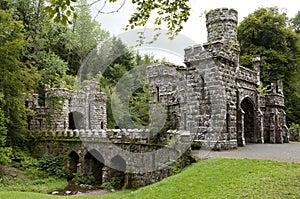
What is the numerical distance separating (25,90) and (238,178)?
52.1 ft

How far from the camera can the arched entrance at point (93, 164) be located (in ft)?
67.1


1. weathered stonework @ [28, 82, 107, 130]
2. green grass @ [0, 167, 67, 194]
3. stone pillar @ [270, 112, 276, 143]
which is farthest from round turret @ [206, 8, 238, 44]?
weathered stonework @ [28, 82, 107, 130]

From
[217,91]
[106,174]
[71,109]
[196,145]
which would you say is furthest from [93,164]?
[217,91]

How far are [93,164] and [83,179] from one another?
1425 mm

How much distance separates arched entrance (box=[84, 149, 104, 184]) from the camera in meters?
20.5

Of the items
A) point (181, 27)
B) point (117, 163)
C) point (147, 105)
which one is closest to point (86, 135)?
point (117, 163)

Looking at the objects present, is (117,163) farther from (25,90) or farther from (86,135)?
(25,90)

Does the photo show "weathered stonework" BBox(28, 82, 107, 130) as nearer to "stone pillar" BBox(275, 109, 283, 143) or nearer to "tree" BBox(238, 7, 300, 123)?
"tree" BBox(238, 7, 300, 123)

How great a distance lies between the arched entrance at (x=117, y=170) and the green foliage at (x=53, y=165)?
3755 millimetres

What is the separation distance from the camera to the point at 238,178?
9.05m

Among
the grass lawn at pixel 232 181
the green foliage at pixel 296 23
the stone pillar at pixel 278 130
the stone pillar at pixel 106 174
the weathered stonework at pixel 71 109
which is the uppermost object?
the green foliage at pixel 296 23

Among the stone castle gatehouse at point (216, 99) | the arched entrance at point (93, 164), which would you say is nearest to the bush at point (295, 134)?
the stone castle gatehouse at point (216, 99)

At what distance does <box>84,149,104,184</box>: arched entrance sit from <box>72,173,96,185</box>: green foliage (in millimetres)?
269

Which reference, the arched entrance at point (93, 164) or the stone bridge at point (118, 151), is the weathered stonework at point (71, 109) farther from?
the arched entrance at point (93, 164)
